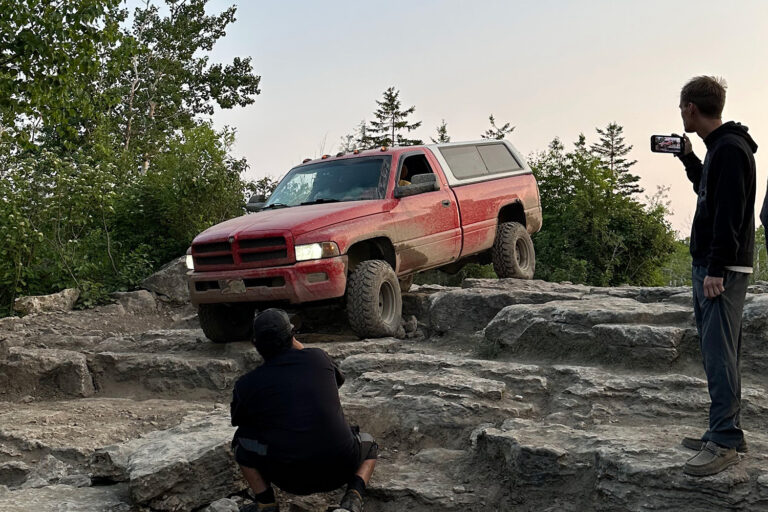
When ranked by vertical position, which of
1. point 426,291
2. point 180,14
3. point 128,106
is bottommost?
point 426,291

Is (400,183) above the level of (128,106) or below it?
below

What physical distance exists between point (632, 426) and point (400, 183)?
423cm

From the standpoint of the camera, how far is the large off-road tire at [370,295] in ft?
24.9

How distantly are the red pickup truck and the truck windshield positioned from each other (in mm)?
14

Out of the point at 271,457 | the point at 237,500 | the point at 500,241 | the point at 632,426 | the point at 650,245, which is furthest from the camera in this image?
the point at 650,245

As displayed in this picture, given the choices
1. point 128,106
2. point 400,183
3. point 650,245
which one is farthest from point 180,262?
point 128,106

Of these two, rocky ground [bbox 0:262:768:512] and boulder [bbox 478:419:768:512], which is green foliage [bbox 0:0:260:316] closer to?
rocky ground [bbox 0:262:768:512]

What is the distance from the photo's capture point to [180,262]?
1277cm

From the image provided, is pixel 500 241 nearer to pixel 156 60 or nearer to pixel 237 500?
pixel 237 500

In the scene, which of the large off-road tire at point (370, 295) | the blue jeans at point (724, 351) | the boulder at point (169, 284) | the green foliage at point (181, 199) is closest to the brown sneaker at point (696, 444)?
the blue jeans at point (724, 351)

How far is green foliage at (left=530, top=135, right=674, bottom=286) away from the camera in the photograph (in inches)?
797

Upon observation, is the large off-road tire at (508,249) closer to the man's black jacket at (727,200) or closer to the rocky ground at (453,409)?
the rocky ground at (453,409)

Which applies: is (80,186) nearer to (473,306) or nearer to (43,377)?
(43,377)

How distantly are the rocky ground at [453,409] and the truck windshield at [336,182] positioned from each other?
153cm
